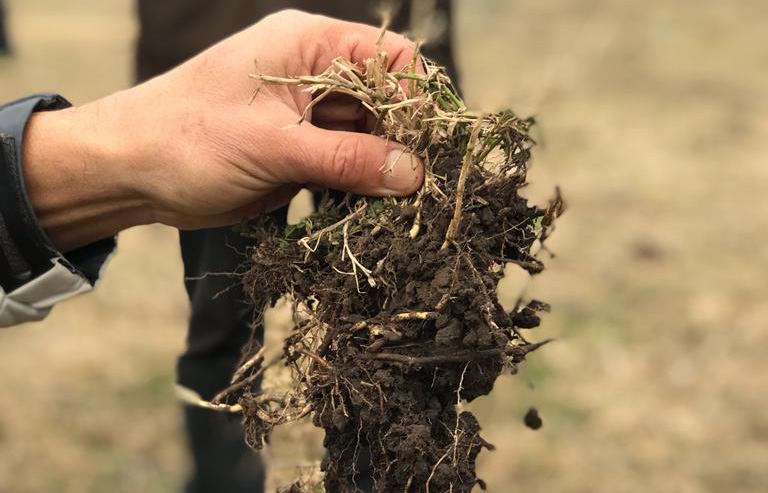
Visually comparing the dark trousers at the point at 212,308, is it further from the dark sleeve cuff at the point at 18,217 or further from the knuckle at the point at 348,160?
the knuckle at the point at 348,160

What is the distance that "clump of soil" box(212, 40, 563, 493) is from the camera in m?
1.40

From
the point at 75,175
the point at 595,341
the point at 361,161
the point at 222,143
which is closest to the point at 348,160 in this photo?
the point at 361,161

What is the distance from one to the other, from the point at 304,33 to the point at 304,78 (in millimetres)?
140

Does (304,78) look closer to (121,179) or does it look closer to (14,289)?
(121,179)

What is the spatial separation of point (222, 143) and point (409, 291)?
1.45 feet

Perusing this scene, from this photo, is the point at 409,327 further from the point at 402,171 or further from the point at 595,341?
the point at 595,341

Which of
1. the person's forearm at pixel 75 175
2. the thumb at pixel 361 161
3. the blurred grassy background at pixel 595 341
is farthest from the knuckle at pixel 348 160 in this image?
the person's forearm at pixel 75 175

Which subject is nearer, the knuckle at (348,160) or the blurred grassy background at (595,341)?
the knuckle at (348,160)

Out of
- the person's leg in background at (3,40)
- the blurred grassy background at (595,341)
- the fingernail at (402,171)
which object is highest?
the person's leg in background at (3,40)

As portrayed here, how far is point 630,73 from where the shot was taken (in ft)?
28.6

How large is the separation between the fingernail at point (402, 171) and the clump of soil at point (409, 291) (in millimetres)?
20

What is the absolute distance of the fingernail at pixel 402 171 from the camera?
1496 millimetres

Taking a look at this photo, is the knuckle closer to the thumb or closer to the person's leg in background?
the thumb

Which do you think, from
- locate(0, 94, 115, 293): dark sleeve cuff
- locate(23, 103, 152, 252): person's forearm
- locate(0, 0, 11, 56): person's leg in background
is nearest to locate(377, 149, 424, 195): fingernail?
locate(23, 103, 152, 252): person's forearm
